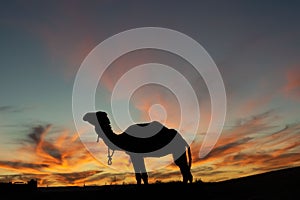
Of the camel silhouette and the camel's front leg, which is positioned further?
the camel silhouette

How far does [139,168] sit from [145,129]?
1.85m

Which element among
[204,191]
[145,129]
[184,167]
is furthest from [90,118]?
[204,191]

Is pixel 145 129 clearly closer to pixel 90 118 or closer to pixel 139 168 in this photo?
pixel 139 168

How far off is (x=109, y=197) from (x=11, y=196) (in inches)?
142

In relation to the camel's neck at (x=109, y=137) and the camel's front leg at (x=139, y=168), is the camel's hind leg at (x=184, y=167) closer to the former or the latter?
the camel's front leg at (x=139, y=168)

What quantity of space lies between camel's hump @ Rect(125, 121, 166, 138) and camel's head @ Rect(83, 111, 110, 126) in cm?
122

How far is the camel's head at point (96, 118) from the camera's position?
1825 cm

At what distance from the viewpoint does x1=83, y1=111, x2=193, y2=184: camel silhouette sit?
18.0 m

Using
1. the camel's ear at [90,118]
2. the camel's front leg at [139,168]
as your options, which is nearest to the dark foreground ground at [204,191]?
the camel's front leg at [139,168]

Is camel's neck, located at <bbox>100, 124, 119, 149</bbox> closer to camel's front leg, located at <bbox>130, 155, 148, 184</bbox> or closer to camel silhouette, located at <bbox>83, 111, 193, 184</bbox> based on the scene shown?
camel silhouette, located at <bbox>83, 111, 193, 184</bbox>

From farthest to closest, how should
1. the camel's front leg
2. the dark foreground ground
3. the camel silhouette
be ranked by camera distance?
1. the camel silhouette
2. the camel's front leg
3. the dark foreground ground

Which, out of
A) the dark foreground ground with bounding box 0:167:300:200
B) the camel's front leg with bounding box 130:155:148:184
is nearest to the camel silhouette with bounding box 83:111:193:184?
the camel's front leg with bounding box 130:155:148:184

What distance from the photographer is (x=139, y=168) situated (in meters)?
17.3

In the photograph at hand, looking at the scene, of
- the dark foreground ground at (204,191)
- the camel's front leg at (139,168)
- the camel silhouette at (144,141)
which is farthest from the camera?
the camel silhouette at (144,141)
